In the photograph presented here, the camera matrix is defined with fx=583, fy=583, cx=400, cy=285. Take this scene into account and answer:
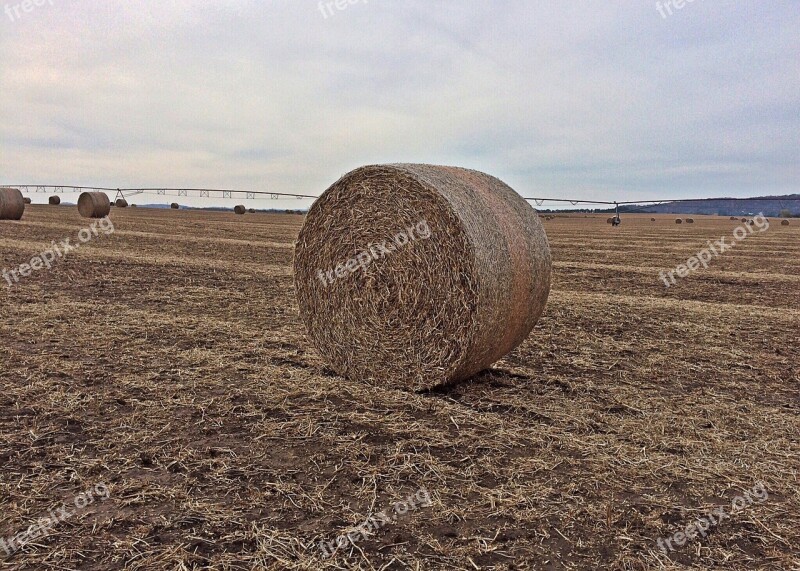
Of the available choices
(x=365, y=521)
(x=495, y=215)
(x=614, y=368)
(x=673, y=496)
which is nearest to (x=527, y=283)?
(x=495, y=215)

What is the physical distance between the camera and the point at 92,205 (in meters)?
29.2

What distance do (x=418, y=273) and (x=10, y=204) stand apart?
2608 centimetres

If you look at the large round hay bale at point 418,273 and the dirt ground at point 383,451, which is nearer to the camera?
the dirt ground at point 383,451

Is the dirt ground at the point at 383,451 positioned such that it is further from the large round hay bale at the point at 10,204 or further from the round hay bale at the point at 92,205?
the round hay bale at the point at 92,205

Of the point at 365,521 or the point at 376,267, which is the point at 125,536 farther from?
the point at 376,267

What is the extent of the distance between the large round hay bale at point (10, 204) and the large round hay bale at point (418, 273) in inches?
967

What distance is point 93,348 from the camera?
19.8 feet

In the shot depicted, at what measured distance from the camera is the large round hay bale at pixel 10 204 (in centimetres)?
2467

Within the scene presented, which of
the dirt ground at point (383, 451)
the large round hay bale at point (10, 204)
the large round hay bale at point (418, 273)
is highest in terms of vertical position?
the large round hay bale at point (10, 204)

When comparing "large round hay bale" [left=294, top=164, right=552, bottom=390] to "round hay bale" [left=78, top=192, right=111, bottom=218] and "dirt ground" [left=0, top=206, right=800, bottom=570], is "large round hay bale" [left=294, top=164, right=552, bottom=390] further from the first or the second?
"round hay bale" [left=78, top=192, right=111, bottom=218]

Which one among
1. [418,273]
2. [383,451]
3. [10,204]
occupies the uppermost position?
[10,204]

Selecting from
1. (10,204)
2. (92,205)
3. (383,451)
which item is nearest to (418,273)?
Result: (383,451)

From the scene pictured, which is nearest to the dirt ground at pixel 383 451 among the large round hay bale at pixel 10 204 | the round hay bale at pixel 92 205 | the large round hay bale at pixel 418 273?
the large round hay bale at pixel 418 273

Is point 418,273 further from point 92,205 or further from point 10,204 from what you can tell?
point 92,205
